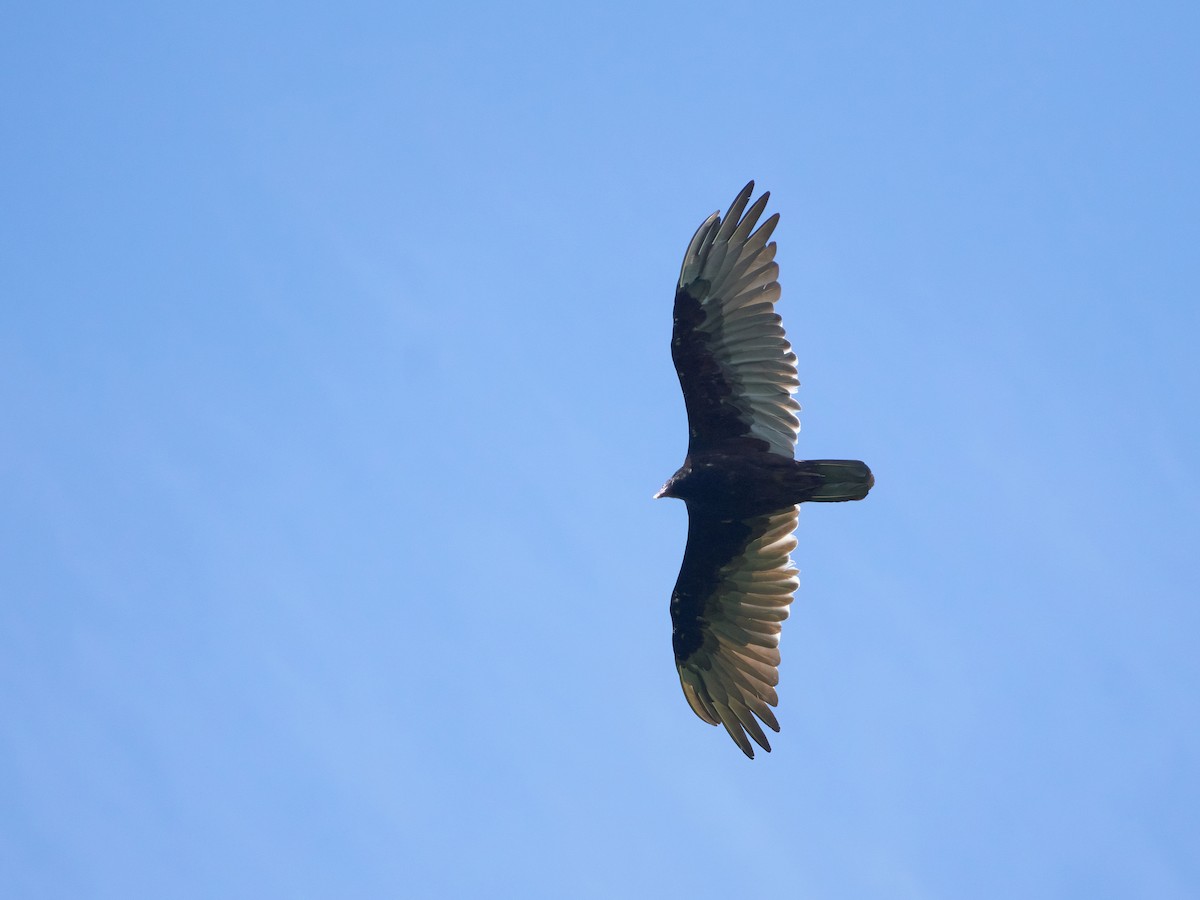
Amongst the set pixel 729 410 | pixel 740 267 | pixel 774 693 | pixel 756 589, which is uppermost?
pixel 740 267

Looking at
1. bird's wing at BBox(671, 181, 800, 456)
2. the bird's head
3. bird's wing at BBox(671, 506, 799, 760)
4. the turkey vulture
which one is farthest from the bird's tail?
the bird's head

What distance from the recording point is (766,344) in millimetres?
12297

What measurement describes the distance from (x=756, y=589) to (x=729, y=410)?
1741 mm

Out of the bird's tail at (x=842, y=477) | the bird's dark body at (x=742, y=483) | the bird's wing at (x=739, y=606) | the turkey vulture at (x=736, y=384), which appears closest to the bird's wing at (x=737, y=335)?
the turkey vulture at (x=736, y=384)

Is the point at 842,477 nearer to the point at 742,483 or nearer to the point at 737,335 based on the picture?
the point at 742,483

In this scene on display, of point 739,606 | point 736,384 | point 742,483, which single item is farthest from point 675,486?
point 739,606

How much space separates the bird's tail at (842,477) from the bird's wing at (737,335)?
0.45 m

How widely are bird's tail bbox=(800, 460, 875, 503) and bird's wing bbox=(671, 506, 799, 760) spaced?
865 millimetres

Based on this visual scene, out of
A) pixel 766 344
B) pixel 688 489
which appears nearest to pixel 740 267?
pixel 766 344

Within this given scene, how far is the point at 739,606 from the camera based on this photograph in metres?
12.9

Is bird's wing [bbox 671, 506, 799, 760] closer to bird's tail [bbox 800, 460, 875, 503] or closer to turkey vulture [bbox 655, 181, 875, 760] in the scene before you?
turkey vulture [bbox 655, 181, 875, 760]

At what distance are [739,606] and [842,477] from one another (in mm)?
1859

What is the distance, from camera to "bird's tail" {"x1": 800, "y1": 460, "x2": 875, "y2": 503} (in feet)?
38.3

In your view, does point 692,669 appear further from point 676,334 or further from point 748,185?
point 748,185
